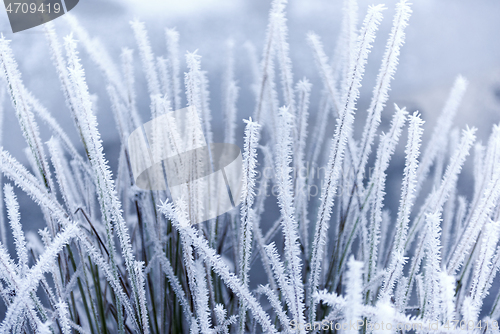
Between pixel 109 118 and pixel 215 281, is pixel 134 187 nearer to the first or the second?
pixel 215 281

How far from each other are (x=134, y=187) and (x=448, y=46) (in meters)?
0.49

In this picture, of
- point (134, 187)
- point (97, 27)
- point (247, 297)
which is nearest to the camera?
point (247, 297)

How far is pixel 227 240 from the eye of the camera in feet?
1.34

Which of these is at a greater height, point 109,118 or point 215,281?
point 109,118

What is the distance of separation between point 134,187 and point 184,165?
0.29ft

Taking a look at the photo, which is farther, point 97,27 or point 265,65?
point 97,27

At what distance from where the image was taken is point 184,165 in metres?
0.26

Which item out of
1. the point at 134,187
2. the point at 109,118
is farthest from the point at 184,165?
the point at 109,118

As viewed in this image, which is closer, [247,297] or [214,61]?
[247,297]

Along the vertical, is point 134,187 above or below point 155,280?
above

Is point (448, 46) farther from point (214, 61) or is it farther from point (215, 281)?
point (215, 281)

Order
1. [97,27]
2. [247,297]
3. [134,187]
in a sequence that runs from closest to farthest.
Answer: [247,297] < [134,187] < [97,27]

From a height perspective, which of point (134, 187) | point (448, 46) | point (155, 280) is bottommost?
point (155, 280)

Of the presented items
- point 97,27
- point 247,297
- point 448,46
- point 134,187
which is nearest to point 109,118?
point 97,27
